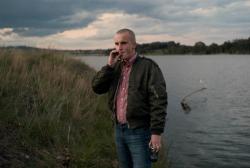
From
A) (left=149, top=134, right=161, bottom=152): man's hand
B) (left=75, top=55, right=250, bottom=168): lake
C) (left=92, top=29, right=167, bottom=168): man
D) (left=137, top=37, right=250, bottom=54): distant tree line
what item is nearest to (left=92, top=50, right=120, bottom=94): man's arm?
(left=92, top=29, right=167, bottom=168): man

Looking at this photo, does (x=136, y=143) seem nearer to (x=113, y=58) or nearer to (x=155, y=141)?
(x=155, y=141)

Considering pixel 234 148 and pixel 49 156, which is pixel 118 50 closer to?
pixel 49 156

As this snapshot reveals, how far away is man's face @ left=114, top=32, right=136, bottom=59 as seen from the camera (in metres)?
5.25

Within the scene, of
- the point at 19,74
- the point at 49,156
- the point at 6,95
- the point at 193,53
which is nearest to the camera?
the point at 49,156

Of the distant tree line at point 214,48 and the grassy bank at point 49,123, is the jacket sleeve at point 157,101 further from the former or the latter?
the distant tree line at point 214,48

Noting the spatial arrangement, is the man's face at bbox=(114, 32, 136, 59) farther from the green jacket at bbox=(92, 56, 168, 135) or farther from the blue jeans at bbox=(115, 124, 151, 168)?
the blue jeans at bbox=(115, 124, 151, 168)

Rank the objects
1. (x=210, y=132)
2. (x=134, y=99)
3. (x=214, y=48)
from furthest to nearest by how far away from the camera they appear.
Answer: (x=214, y=48)
(x=210, y=132)
(x=134, y=99)

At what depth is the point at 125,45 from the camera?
5277mm

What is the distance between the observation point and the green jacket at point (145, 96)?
504cm

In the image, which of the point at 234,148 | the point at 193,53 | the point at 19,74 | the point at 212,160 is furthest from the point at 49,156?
the point at 193,53

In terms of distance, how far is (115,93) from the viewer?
544cm

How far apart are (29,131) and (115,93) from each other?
322cm

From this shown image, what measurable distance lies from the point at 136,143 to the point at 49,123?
3816 millimetres

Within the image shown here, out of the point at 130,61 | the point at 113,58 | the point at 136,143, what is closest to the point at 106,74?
the point at 113,58
